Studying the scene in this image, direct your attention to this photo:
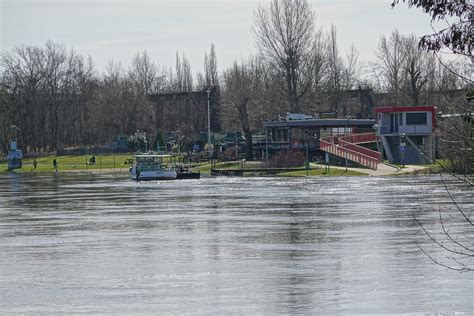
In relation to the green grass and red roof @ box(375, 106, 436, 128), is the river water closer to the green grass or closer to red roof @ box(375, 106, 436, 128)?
red roof @ box(375, 106, 436, 128)

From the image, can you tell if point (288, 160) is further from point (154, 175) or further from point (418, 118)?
point (154, 175)

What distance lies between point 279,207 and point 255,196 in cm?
953

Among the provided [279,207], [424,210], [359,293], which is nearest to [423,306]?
[359,293]

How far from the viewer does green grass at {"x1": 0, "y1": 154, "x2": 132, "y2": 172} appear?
117 meters

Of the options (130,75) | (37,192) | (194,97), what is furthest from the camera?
(130,75)

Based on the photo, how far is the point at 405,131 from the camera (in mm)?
94438

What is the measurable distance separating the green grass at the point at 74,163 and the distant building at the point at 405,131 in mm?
32607

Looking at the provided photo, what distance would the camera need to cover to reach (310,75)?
402 ft

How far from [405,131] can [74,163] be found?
46.3 metres

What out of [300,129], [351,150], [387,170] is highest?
[300,129]

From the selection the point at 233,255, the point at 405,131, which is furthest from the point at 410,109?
the point at 233,255

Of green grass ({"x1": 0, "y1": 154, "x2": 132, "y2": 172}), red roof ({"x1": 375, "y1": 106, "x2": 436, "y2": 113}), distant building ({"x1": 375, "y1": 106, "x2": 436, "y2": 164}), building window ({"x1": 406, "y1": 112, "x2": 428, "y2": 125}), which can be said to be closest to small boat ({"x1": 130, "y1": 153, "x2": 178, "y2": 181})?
distant building ({"x1": 375, "y1": 106, "x2": 436, "y2": 164})

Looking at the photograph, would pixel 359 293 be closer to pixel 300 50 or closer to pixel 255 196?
pixel 255 196

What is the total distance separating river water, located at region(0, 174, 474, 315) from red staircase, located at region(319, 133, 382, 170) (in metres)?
27.5
